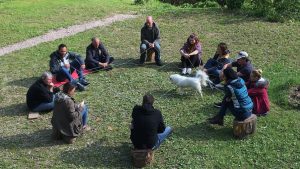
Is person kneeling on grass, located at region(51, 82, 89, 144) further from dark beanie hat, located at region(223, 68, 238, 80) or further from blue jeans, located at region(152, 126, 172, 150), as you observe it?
dark beanie hat, located at region(223, 68, 238, 80)

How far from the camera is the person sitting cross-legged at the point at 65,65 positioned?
13289 mm

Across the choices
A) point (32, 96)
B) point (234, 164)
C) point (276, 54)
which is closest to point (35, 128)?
point (32, 96)

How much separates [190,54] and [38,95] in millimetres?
4835

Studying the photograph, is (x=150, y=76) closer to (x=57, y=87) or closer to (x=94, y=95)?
(x=94, y=95)

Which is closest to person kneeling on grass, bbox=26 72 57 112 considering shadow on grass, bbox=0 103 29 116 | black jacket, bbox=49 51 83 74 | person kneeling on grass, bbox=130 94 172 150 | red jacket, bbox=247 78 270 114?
shadow on grass, bbox=0 103 29 116

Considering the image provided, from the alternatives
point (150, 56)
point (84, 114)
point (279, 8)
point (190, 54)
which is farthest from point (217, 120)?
point (279, 8)

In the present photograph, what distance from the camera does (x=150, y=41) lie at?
50.1 feet

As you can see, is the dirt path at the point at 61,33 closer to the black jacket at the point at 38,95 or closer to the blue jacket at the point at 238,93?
the black jacket at the point at 38,95

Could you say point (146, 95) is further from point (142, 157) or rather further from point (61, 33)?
point (61, 33)

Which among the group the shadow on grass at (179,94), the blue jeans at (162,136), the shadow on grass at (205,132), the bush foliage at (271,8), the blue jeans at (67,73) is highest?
the bush foliage at (271,8)

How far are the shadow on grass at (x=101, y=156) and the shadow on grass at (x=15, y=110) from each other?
8.20ft

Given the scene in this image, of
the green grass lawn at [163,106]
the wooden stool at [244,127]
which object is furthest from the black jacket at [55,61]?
the wooden stool at [244,127]

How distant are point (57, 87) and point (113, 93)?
1536mm

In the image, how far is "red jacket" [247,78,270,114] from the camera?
1120 cm
